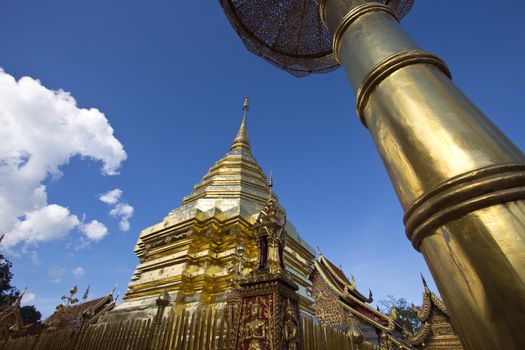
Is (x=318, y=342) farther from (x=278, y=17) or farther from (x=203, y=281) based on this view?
(x=278, y=17)

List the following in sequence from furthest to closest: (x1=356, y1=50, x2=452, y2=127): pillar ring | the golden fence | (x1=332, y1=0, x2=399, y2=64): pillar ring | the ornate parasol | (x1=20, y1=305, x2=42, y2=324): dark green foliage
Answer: (x1=20, y1=305, x2=42, y2=324): dark green foliage → the ornate parasol → the golden fence → (x1=332, y1=0, x2=399, y2=64): pillar ring → (x1=356, y1=50, x2=452, y2=127): pillar ring

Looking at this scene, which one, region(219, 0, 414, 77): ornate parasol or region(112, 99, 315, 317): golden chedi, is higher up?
region(219, 0, 414, 77): ornate parasol

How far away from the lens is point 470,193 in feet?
2.50

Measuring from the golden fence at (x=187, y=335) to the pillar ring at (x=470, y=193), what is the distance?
2.44 metres

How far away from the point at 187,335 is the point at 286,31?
3788mm

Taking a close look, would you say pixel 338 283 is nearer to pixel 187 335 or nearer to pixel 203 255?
pixel 203 255

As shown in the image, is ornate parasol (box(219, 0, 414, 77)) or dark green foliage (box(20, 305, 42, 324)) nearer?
ornate parasol (box(219, 0, 414, 77))

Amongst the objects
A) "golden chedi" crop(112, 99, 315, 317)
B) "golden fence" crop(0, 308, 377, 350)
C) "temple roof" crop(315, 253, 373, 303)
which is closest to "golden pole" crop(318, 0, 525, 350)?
"golden fence" crop(0, 308, 377, 350)

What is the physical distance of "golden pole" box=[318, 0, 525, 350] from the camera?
664 millimetres

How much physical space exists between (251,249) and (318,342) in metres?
2.78

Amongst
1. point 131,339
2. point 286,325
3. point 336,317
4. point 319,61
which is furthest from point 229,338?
point 336,317

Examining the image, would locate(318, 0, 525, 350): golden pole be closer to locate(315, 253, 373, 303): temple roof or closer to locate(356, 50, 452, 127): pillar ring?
locate(356, 50, 452, 127): pillar ring

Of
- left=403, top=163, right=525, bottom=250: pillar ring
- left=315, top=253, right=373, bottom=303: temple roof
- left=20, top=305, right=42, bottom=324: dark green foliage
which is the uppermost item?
left=20, top=305, right=42, bottom=324: dark green foliage

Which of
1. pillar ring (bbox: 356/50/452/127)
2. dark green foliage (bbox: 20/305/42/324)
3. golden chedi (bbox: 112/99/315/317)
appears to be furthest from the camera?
dark green foliage (bbox: 20/305/42/324)
